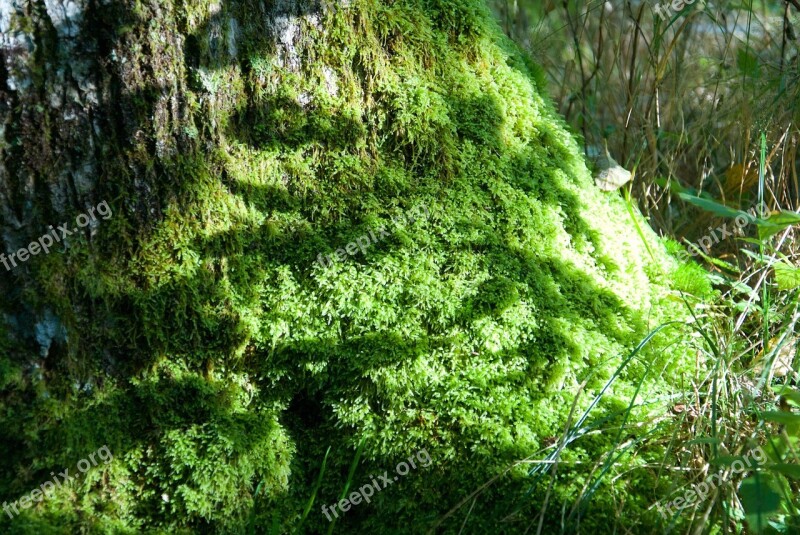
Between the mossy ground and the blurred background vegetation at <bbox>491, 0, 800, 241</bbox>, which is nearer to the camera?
the mossy ground

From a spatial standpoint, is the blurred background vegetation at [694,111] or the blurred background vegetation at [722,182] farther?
the blurred background vegetation at [694,111]

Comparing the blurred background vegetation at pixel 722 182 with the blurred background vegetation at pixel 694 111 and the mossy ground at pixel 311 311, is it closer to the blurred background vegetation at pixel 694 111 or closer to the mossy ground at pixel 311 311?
the blurred background vegetation at pixel 694 111

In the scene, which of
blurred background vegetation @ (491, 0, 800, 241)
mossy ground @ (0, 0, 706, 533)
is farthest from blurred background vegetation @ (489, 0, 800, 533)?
mossy ground @ (0, 0, 706, 533)

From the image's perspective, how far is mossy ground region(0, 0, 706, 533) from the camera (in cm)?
180

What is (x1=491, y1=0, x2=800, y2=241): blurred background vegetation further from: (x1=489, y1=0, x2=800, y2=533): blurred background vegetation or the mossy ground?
the mossy ground

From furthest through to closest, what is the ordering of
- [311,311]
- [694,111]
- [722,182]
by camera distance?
[694,111], [722,182], [311,311]

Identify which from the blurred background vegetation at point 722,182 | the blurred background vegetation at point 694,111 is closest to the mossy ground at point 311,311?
the blurred background vegetation at point 722,182

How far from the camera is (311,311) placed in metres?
1.98

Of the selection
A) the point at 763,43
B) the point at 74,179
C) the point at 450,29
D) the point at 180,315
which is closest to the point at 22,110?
the point at 74,179

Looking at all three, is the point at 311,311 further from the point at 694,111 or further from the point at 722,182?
the point at 694,111

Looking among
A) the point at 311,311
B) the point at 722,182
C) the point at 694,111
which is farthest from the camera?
the point at 694,111

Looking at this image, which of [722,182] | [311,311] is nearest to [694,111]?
[722,182]

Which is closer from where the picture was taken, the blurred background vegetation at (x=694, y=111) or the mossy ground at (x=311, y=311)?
the mossy ground at (x=311, y=311)

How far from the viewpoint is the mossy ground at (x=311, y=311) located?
5.90 ft
